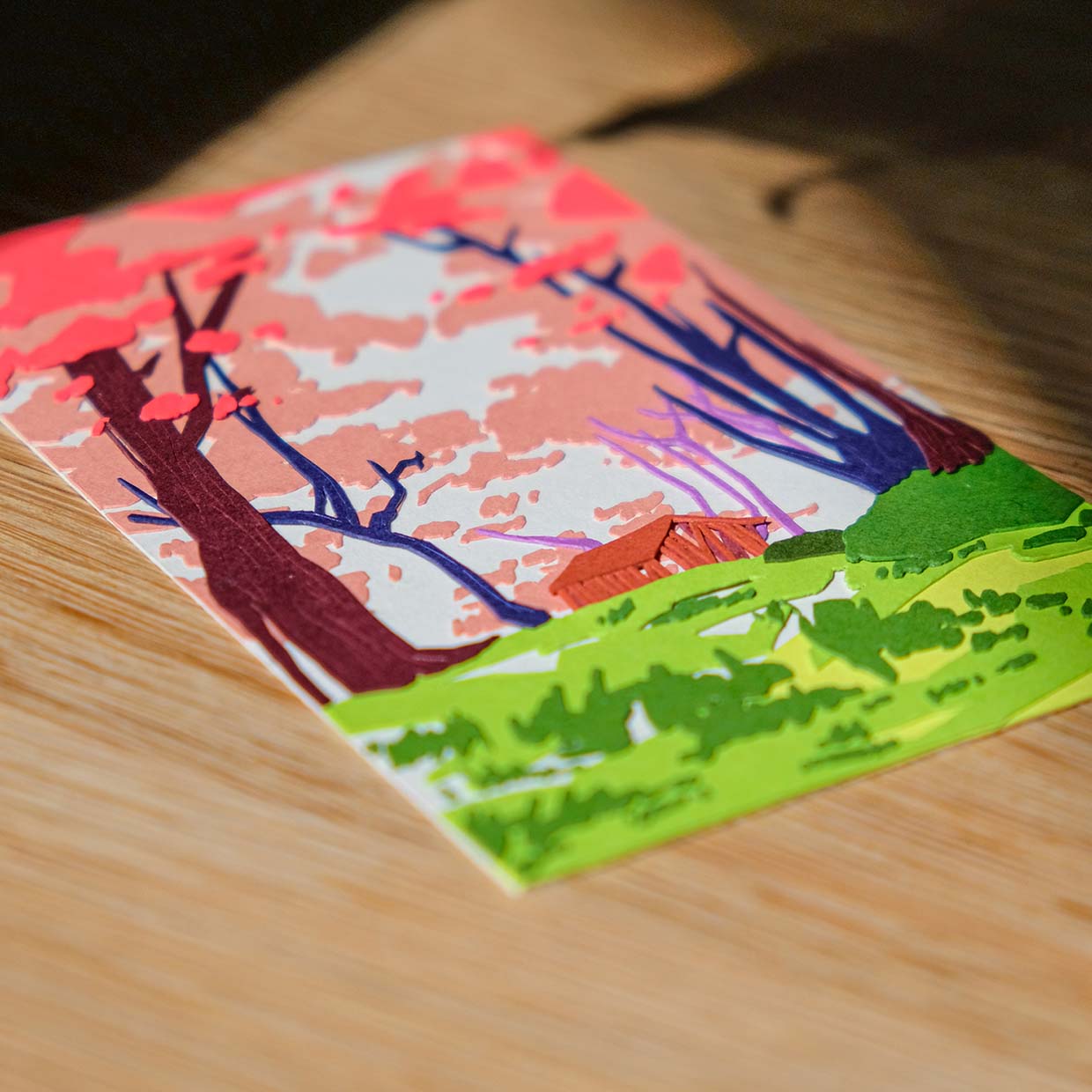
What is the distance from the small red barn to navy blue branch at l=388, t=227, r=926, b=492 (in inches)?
4.2

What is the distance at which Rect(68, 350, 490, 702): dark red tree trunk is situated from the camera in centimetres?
76

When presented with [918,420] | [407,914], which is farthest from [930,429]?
[407,914]

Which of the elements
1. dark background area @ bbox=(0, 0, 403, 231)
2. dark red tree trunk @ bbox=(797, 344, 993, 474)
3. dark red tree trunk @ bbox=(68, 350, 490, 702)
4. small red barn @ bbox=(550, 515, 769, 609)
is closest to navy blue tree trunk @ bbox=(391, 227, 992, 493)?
dark red tree trunk @ bbox=(797, 344, 993, 474)

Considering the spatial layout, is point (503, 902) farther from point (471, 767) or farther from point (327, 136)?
point (327, 136)

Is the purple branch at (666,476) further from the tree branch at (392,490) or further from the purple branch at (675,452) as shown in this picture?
the tree branch at (392,490)

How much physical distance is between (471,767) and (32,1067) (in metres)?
0.25

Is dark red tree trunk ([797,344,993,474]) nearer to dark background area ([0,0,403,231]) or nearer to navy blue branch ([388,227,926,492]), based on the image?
navy blue branch ([388,227,926,492])

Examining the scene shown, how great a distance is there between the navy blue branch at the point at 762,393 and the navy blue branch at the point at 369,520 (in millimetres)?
244

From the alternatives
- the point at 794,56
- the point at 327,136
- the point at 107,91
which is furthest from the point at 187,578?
the point at 794,56

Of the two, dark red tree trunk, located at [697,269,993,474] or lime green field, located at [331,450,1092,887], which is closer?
lime green field, located at [331,450,1092,887]

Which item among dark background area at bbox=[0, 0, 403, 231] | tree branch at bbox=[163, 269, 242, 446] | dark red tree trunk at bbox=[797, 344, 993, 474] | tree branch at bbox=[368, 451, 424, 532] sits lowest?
dark red tree trunk at bbox=[797, 344, 993, 474]

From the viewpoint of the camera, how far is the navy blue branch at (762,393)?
3.10ft

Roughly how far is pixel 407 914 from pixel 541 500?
1.11 ft

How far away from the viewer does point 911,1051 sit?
597 mm
